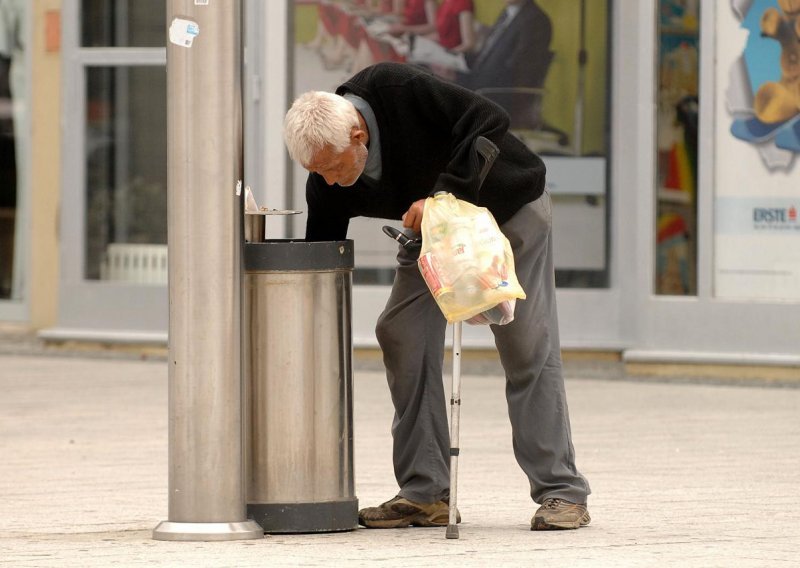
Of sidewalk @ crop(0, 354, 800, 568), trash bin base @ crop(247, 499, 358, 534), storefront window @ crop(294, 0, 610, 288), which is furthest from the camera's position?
storefront window @ crop(294, 0, 610, 288)

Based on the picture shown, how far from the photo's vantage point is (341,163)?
5.38m

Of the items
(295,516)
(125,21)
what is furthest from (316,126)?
(125,21)

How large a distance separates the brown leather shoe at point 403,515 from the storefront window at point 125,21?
6.96 meters

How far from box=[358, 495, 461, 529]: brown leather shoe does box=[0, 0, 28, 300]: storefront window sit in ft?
23.8

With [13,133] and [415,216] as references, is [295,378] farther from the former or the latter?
[13,133]

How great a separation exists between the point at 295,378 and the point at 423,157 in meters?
0.77

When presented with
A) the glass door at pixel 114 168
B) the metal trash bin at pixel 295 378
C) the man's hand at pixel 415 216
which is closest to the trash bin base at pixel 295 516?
the metal trash bin at pixel 295 378

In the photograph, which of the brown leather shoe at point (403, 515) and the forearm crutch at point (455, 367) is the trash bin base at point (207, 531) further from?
the forearm crutch at point (455, 367)

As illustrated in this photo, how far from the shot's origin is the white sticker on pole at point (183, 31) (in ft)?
17.6

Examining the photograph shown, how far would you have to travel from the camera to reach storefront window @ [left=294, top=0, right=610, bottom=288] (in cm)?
1114

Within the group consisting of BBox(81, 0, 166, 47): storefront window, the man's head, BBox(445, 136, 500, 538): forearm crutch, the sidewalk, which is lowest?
the sidewalk

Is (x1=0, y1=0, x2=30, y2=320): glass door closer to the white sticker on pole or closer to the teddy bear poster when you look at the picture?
the teddy bear poster

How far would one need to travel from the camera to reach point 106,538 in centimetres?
562

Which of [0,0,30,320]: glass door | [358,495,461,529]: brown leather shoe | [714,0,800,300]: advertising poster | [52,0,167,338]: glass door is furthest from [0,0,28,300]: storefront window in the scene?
[358,495,461,529]: brown leather shoe
